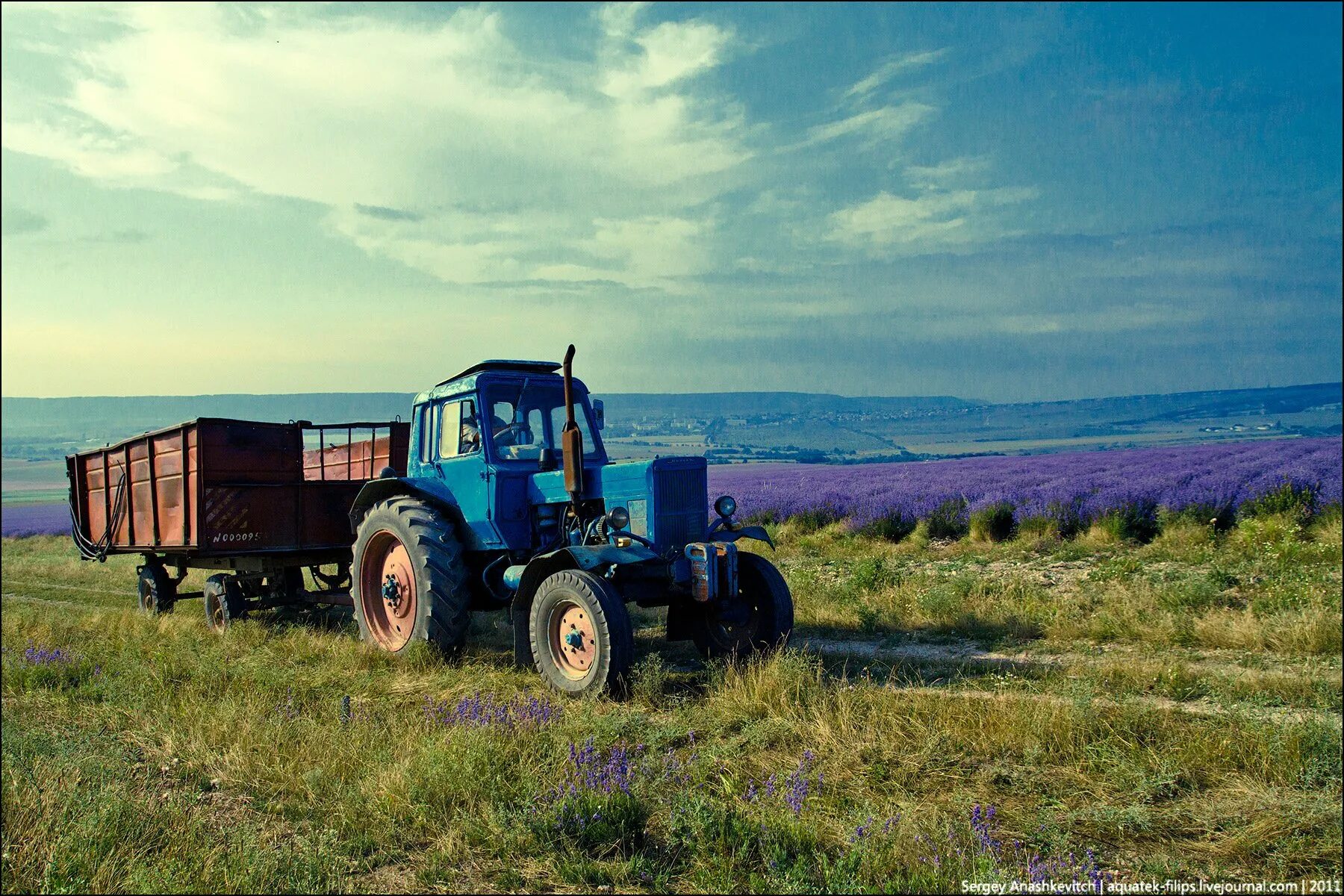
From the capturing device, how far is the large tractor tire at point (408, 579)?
313 inches

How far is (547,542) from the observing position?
26.6 feet

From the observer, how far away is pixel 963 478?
1983 cm

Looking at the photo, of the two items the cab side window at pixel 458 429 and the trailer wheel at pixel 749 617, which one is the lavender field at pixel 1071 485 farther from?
the cab side window at pixel 458 429

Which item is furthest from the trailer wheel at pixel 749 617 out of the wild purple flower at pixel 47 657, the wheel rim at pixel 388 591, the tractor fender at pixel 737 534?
the wild purple flower at pixel 47 657

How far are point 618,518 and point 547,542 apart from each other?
3.84ft

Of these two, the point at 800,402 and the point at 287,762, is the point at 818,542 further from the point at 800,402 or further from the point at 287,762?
the point at 800,402

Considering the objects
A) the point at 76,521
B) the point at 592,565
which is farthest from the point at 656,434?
the point at 76,521

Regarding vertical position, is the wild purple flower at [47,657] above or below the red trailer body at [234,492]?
below

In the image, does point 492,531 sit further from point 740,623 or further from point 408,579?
point 740,623

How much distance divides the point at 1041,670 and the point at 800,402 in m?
25.2

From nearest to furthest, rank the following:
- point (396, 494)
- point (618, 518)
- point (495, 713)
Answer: point (495, 713), point (618, 518), point (396, 494)

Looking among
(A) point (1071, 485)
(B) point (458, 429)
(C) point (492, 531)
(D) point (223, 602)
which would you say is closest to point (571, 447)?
(C) point (492, 531)

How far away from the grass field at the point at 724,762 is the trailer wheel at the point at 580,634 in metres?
0.22

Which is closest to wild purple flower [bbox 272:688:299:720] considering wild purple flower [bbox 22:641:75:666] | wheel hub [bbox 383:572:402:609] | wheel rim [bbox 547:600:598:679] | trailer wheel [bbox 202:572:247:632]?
wheel rim [bbox 547:600:598:679]
